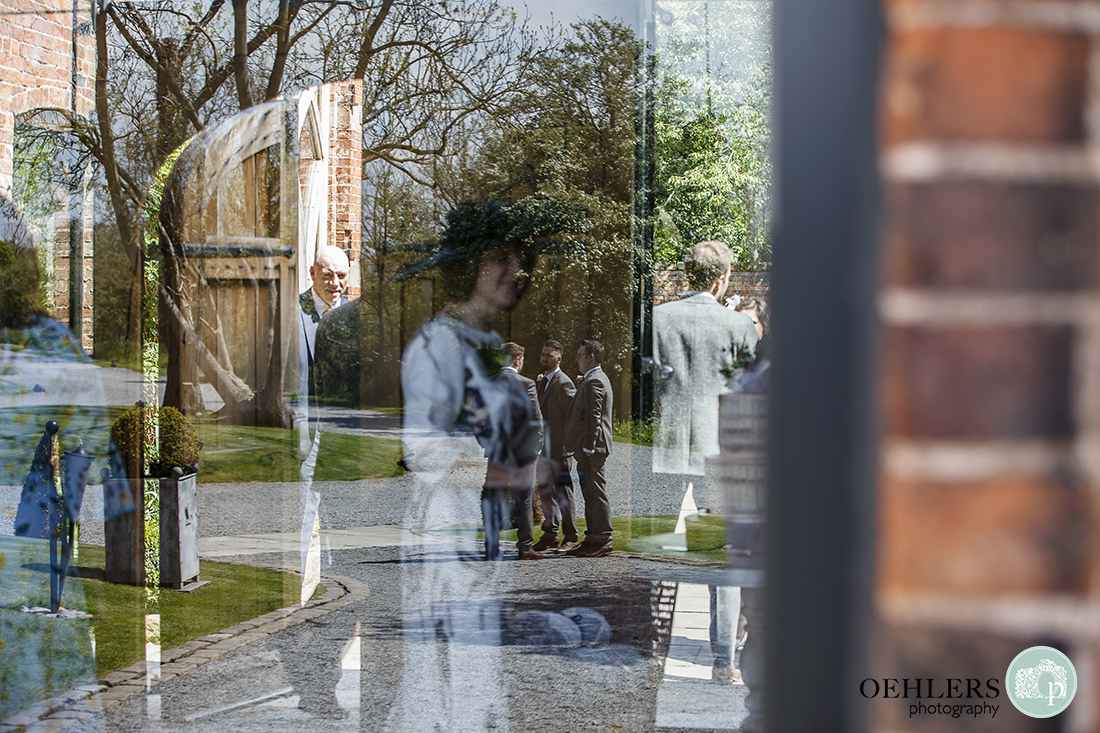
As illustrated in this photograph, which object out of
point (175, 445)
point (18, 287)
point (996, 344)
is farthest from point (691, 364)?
point (996, 344)

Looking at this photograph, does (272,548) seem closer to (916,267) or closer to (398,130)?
(398,130)

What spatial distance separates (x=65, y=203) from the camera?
12.2 feet

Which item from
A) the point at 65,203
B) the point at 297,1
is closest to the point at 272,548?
the point at 65,203

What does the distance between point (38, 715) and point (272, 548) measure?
4.65ft

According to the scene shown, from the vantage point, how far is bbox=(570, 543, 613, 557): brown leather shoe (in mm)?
4133

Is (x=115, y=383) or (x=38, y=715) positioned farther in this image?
(x=115, y=383)

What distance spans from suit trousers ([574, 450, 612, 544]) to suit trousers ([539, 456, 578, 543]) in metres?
0.07

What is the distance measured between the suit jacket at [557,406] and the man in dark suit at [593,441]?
4cm

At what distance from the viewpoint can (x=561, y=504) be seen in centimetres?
409

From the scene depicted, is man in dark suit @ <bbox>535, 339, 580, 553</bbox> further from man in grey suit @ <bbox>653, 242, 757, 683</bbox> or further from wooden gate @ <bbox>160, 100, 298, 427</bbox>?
wooden gate @ <bbox>160, 100, 298, 427</bbox>

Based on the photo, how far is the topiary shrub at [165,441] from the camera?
3.51 meters

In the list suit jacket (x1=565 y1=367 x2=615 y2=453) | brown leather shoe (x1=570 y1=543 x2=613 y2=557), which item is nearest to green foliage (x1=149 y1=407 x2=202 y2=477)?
suit jacket (x1=565 y1=367 x2=615 y2=453)

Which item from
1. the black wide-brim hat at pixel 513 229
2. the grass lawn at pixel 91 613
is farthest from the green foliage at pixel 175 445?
the black wide-brim hat at pixel 513 229

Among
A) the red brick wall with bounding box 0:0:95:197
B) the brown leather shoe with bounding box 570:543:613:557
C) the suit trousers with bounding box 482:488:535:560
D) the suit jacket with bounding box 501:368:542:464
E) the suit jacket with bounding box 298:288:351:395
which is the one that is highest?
the red brick wall with bounding box 0:0:95:197
